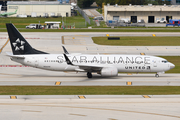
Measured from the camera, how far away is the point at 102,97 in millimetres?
33469

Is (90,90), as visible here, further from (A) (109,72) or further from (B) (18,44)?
(B) (18,44)

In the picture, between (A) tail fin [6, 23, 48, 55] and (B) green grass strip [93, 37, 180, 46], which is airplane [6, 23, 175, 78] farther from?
(B) green grass strip [93, 37, 180, 46]

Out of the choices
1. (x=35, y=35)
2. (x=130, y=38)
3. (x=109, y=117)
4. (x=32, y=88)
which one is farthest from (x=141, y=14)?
(x=109, y=117)

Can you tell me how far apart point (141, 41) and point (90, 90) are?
154 ft

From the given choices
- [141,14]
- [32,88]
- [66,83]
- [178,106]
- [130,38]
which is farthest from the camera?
[141,14]

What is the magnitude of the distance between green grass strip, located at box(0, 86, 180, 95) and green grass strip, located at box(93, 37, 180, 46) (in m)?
39.5

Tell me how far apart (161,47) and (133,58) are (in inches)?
1190

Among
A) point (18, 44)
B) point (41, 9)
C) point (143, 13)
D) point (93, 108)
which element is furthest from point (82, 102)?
point (41, 9)

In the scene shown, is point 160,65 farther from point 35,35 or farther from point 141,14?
point 141,14

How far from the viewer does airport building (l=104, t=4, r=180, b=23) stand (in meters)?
134

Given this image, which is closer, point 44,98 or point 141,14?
point 44,98

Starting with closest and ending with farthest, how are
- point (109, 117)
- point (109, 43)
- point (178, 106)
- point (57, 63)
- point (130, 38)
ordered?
point (109, 117) → point (178, 106) → point (57, 63) → point (109, 43) → point (130, 38)

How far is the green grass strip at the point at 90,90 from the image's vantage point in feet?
117

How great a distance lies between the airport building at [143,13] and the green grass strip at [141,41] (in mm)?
49689
